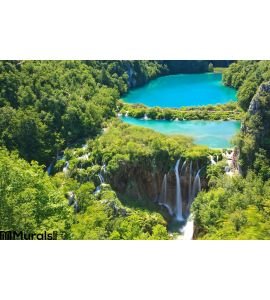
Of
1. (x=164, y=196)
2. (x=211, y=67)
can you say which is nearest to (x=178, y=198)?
(x=164, y=196)

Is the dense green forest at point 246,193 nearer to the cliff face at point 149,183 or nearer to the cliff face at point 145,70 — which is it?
the cliff face at point 149,183

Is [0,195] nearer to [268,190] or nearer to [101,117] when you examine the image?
[268,190]

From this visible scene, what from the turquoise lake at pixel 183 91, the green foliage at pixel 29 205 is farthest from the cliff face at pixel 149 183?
the turquoise lake at pixel 183 91

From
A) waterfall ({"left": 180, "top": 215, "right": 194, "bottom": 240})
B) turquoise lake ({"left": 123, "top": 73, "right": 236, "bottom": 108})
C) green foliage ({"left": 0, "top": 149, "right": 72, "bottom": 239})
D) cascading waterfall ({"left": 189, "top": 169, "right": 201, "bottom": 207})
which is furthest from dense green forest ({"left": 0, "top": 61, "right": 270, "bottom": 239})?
turquoise lake ({"left": 123, "top": 73, "right": 236, "bottom": 108})

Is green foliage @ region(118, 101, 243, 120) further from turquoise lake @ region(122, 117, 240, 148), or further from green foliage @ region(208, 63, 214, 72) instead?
green foliage @ region(208, 63, 214, 72)

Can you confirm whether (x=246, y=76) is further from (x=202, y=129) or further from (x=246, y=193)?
(x=246, y=193)
